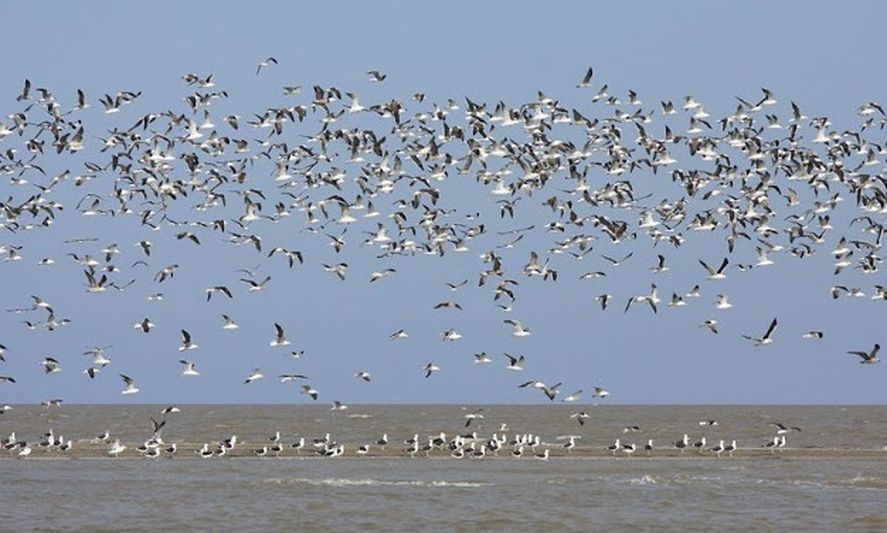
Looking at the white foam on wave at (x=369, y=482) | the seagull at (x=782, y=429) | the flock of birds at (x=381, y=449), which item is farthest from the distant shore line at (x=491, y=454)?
the white foam on wave at (x=369, y=482)

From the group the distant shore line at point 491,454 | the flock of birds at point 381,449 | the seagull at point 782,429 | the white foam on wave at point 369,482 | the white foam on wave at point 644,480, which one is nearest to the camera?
the white foam on wave at point 369,482

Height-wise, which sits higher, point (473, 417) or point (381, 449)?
point (473, 417)

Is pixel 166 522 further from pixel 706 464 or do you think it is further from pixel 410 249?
pixel 706 464

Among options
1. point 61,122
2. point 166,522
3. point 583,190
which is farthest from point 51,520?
point 583,190

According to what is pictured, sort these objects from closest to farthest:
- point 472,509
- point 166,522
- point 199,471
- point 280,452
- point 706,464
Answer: point 166,522 → point 472,509 → point 199,471 → point 706,464 → point 280,452

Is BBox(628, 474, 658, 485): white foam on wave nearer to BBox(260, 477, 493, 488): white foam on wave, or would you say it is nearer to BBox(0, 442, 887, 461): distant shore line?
BBox(260, 477, 493, 488): white foam on wave

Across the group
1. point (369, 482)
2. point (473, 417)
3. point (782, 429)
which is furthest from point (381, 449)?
point (369, 482)

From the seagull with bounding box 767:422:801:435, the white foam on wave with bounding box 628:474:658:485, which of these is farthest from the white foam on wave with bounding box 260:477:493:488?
the seagull with bounding box 767:422:801:435

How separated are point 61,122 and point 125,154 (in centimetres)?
235

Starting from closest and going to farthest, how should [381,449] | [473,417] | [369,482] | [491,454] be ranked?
[369,482] < [491,454] < [381,449] < [473,417]

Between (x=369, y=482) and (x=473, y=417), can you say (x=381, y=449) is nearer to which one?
(x=473, y=417)

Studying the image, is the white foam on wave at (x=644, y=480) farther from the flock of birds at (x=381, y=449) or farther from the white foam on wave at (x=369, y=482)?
the flock of birds at (x=381, y=449)

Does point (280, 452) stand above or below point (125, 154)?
below

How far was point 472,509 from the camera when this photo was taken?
149 feet
